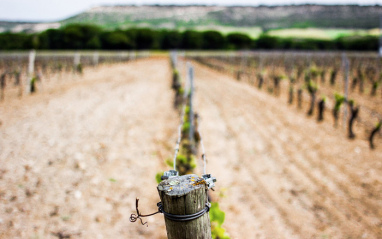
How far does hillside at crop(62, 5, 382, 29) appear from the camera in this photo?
232ft

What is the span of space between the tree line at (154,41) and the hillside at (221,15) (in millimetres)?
12929

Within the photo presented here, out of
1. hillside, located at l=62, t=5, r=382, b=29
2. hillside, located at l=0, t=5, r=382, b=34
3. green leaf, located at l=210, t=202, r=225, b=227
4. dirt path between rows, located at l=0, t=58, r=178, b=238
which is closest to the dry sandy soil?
dirt path between rows, located at l=0, t=58, r=178, b=238

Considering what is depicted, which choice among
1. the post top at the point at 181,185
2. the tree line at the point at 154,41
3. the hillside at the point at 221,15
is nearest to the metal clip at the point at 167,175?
the post top at the point at 181,185

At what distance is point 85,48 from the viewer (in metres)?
51.6

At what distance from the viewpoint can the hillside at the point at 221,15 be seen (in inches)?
2785

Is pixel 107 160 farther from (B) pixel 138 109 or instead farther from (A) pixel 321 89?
(A) pixel 321 89

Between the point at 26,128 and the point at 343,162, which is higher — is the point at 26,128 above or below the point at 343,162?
above

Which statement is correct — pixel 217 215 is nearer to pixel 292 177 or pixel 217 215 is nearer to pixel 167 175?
pixel 167 175

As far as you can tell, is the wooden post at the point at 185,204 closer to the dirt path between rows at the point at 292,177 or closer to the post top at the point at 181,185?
the post top at the point at 181,185

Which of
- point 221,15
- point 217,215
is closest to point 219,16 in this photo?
point 221,15

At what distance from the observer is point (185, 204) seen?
132 centimetres

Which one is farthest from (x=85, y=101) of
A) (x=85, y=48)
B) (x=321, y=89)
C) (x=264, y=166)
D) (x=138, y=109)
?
(x=85, y=48)

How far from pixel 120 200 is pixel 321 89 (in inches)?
467

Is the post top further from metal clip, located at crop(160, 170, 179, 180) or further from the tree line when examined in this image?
the tree line
